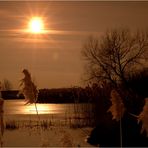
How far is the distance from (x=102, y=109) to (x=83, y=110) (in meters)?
1.44

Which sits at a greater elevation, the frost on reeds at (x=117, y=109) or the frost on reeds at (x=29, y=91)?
the frost on reeds at (x=29, y=91)

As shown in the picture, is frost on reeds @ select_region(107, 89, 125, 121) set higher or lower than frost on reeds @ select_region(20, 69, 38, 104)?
lower

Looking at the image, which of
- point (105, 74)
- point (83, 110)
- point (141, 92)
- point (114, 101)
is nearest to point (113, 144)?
point (83, 110)

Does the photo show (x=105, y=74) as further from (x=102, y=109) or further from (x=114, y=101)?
(x=114, y=101)

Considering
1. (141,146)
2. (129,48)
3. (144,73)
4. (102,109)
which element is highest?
(129,48)

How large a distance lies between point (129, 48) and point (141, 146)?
58.9ft

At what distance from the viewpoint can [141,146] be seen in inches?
424

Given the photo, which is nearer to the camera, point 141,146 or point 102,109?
point 141,146

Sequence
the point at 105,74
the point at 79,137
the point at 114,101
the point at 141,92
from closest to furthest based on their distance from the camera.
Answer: the point at 114,101
the point at 79,137
the point at 141,92
the point at 105,74

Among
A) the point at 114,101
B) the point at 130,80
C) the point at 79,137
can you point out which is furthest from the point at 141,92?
the point at 114,101

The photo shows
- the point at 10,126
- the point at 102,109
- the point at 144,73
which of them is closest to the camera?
the point at 102,109

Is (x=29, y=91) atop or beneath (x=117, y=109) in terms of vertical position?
atop

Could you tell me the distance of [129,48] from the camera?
28.3m

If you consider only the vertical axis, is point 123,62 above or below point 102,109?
above
